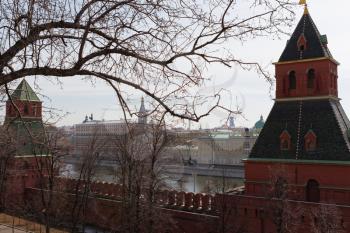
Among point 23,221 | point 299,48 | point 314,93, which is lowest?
point 23,221

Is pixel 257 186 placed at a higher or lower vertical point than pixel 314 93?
lower

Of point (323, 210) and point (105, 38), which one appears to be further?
point (323, 210)

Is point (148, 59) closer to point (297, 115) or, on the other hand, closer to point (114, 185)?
point (297, 115)

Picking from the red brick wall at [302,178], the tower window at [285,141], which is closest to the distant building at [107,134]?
the red brick wall at [302,178]

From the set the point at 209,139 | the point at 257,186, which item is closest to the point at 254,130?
the point at 209,139

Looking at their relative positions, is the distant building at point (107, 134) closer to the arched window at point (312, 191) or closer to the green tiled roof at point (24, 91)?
the green tiled roof at point (24, 91)

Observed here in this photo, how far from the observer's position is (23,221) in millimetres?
24969

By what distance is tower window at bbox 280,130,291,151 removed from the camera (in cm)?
1891

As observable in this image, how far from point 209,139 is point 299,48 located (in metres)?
49.2

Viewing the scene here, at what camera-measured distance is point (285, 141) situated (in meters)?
19.0

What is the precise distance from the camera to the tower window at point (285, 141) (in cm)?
1891

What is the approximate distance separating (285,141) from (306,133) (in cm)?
104

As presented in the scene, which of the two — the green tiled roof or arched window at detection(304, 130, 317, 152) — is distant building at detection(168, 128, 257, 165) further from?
the green tiled roof

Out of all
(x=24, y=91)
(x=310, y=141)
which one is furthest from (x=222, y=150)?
(x=24, y=91)
